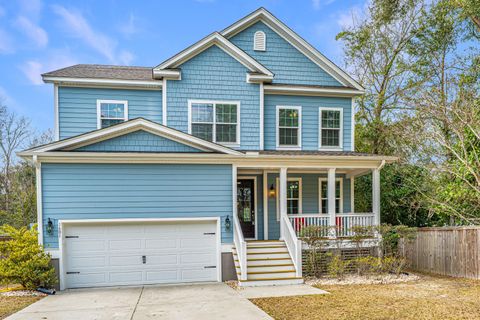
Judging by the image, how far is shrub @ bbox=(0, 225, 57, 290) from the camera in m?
8.90

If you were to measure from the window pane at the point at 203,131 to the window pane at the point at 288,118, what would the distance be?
8.68 ft

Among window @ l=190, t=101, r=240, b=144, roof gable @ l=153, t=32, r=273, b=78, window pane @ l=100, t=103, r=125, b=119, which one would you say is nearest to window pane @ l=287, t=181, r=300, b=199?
window @ l=190, t=101, r=240, b=144

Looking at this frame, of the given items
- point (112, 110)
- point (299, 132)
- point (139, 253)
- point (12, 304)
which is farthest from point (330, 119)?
point (12, 304)

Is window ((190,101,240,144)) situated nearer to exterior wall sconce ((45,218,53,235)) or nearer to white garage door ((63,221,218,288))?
white garage door ((63,221,218,288))

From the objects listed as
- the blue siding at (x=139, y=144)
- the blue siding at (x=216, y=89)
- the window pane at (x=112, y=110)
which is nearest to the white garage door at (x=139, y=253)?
the blue siding at (x=139, y=144)

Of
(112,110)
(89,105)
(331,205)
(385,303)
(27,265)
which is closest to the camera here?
(385,303)

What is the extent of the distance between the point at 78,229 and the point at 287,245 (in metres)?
6.09

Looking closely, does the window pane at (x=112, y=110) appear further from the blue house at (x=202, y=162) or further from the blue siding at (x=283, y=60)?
the blue siding at (x=283, y=60)

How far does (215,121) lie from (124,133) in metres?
3.27

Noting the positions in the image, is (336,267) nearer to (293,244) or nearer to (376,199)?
(293,244)

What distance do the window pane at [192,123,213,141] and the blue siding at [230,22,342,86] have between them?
3.20m

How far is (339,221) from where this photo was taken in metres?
12.0

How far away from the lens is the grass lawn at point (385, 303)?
671cm

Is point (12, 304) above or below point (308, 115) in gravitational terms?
below
